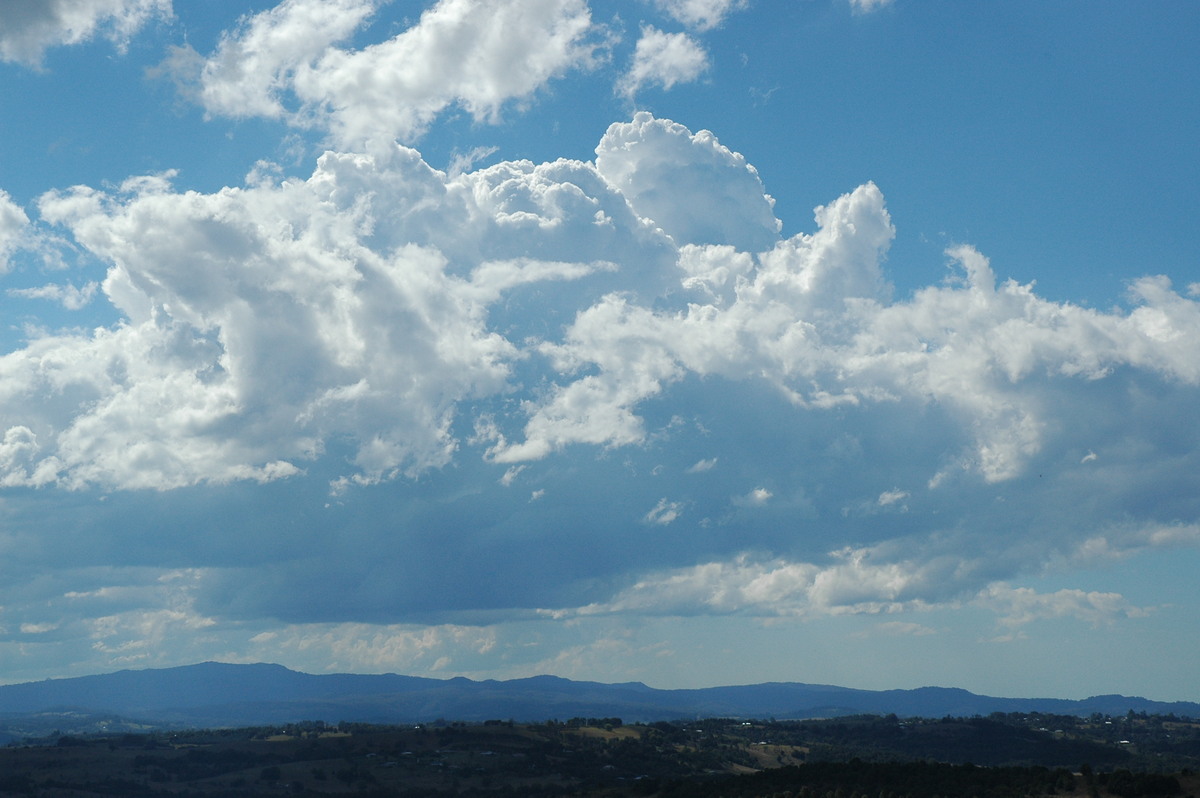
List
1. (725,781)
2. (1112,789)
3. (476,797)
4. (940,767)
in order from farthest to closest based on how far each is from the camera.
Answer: (476,797), (725,781), (940,767), (1112,789)

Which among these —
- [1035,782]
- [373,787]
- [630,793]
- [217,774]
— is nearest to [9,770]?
[217,774]

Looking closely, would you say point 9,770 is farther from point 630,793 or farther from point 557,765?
point 630,793

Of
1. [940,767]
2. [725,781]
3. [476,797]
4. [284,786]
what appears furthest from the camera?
[284,786]

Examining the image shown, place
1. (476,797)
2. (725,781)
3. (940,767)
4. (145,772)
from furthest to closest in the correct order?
(145,772), (476,797), (725,781), (940,767)

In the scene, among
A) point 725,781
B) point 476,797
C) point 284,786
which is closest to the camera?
point 725,781

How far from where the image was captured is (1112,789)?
3994 inches

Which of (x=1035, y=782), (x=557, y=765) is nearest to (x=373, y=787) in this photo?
(x=557, y=765)

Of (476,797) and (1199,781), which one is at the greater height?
(1199,781)

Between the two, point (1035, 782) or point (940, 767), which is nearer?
point (1035, 782)

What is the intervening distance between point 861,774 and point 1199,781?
34623 mm

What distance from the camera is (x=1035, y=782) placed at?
107750 mm

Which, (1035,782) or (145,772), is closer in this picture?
(1035,782)

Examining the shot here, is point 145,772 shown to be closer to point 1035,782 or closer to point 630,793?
point 630,793

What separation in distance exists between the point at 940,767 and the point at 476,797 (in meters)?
79.1
